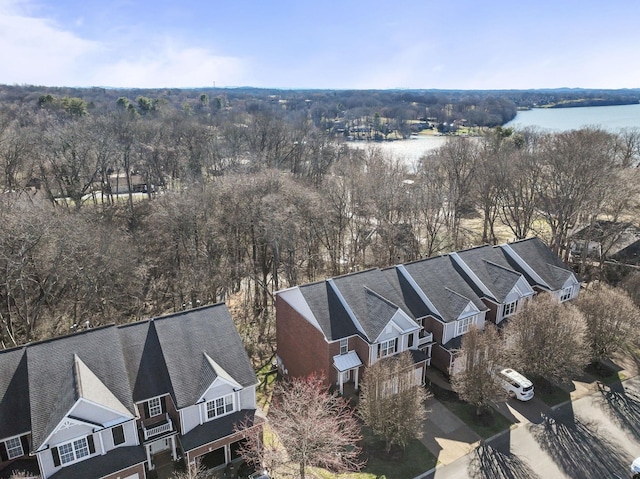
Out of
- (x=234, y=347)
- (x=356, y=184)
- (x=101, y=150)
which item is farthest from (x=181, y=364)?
(x=101, y=150)

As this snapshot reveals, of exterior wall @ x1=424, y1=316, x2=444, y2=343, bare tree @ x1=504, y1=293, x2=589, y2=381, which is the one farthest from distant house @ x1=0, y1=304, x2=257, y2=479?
bare tree @ x1=504, y1=293, x2=589, y2=381

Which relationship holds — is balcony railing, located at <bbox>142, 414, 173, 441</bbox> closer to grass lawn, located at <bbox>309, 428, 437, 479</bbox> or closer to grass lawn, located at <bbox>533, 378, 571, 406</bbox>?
grass lawn, located at <bbox>309, 428, 437, 479</bbox>

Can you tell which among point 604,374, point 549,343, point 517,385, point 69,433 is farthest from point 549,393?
point 69,433

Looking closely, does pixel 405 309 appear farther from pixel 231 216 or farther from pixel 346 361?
pixel 231 216

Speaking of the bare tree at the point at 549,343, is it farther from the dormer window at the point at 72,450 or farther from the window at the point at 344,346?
the dormer window at the point at 72,450

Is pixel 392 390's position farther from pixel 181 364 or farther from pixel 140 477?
pixel 140 477
